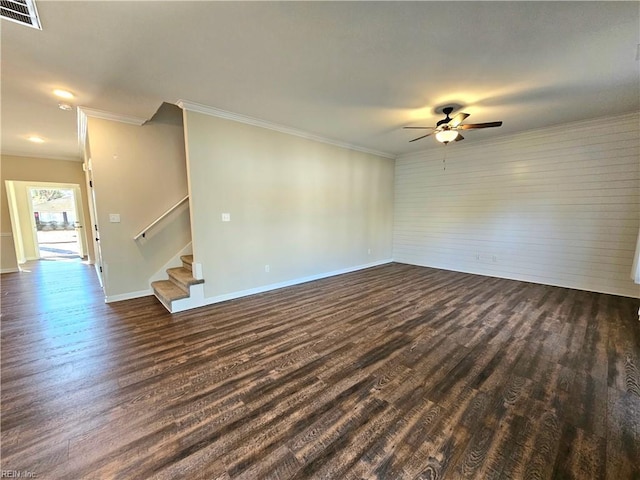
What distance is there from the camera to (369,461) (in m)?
1.42

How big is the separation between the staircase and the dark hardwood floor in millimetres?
208

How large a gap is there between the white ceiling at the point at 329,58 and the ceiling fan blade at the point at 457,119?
0.66 ft

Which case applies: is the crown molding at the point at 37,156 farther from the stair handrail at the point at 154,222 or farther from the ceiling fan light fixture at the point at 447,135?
the ceiling fan light fixture at the point at 447,135

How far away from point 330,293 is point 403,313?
4.29 feet

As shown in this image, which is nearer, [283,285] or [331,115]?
[331,115]

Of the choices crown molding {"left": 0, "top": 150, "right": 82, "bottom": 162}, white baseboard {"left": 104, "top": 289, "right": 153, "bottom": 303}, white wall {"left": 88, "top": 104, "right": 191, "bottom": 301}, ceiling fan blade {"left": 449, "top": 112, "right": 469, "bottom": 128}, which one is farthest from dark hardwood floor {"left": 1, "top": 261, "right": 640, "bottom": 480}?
crown molding {"left": 0, "top": 150, "right": 82, "bottom": 162}

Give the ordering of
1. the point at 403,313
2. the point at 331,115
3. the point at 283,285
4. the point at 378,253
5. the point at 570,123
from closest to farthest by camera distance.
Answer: the point at 403,313 < the point at 331,115 < the point at 570,123 < the point at 283,285 < the point at 378,253

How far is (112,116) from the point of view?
3.78 meters

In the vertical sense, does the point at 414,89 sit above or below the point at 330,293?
above

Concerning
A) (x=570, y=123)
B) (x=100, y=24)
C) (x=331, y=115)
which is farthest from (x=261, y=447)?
(x=570, y=123)

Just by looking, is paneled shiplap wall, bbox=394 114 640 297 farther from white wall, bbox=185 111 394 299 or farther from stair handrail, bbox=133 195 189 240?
stair handrail, bbox=133 195 189 240

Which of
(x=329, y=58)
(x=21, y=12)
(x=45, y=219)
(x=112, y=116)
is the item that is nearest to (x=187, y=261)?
(x=112, y=116)

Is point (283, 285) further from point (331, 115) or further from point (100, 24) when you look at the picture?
point (100, 24)

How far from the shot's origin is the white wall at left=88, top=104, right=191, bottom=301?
384cm
